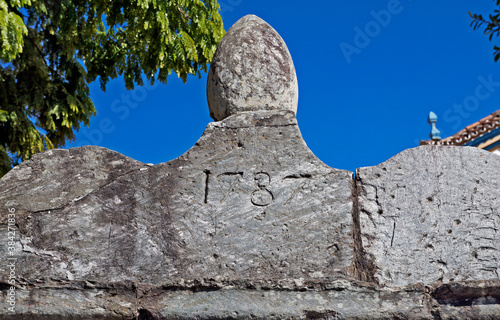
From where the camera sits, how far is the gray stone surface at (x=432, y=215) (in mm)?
3053

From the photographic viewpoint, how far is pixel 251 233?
3117mm

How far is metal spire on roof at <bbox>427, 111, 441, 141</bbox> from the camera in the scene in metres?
13.3

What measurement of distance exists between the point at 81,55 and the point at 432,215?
7538mm

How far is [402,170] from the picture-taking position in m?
3.22

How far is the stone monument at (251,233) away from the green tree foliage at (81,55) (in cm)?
498

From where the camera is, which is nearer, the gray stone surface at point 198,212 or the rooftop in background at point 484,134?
the gray stone surface at point 198,212

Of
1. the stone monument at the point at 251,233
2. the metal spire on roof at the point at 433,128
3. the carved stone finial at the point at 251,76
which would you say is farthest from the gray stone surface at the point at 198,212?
the metal spire on roof at the point at 433,128

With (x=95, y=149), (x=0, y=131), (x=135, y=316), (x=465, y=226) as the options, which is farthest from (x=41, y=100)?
(x=465, y=226)

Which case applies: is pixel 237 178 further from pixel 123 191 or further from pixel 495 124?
pixel 495 124
